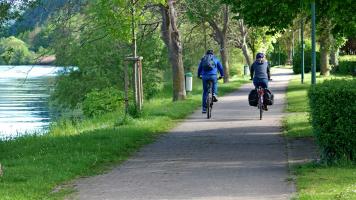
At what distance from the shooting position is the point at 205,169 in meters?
10.9

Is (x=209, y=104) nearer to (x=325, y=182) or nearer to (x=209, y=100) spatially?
(x=209, y=100)

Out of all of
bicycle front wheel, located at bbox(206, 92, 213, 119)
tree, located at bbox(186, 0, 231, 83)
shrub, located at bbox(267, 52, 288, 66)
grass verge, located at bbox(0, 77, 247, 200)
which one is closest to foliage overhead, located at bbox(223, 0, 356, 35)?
bicycle front wheel, located at bbox(206, 92, 213, 119)

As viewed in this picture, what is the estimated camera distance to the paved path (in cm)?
884

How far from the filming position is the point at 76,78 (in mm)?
47188

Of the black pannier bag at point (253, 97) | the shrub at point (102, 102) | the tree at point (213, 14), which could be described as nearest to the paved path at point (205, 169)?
the black pannier bag at point (253, 97)

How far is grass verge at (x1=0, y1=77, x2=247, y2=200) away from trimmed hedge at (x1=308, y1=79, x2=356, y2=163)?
3.34 meters

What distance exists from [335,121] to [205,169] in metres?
2.00

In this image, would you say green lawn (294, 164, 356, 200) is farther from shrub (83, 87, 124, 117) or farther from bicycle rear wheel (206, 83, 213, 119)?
shrub (83, 87, 124, 117)

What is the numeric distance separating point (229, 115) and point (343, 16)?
6.18 meters

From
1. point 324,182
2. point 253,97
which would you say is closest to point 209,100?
point 253,97

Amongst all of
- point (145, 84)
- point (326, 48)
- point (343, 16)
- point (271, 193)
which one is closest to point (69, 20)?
point (343, 16)

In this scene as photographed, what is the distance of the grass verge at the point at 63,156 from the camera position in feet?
31.0

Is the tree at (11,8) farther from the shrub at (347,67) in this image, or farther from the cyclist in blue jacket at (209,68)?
the shrub at (347,67)

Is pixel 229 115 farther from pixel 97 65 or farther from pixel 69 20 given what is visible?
pixel 97 65
